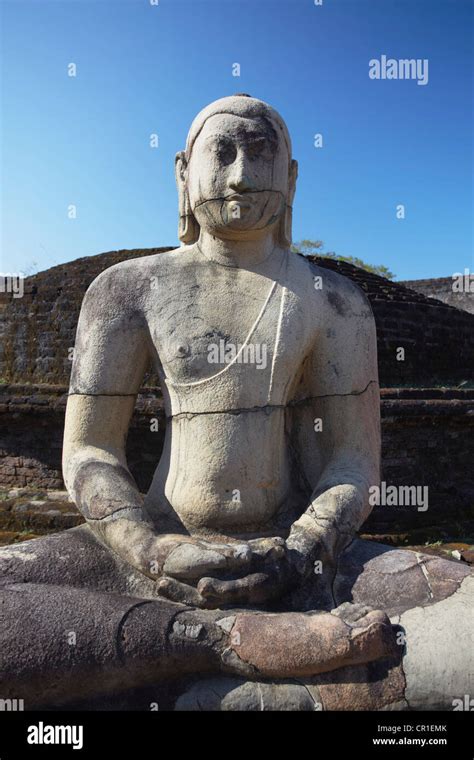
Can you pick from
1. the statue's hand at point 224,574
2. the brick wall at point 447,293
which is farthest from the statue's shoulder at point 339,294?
the brick wall at point 447,293

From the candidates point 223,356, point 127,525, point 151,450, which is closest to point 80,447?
point 127,525

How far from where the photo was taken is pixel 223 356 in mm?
2736

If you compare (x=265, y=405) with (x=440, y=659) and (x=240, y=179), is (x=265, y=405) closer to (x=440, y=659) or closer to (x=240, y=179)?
(x=240, y=179)

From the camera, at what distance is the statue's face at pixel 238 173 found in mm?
2699

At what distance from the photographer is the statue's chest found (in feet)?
8.94

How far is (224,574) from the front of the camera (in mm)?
2232

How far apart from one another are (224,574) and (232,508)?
1.40 ft

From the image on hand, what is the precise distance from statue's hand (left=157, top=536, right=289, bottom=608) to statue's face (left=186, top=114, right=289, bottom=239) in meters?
1.39

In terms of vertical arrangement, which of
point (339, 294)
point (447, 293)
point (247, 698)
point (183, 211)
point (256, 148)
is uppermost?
point (447, 293)

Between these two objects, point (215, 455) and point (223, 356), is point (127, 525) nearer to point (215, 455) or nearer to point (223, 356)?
point (215, 455)

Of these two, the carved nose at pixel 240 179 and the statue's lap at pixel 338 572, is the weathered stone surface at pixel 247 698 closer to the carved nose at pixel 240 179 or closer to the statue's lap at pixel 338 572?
the statue's lap at pixel 338 572

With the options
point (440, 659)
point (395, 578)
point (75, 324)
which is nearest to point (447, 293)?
point (75, 324)

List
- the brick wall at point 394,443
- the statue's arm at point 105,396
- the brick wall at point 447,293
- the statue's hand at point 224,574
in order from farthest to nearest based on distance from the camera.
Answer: the brick wall at point 447,293
the brick wall at point 394,443
the statue's arm at point 105,396
the statue's hand at point 224,574

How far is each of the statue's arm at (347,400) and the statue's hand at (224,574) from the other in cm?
45
